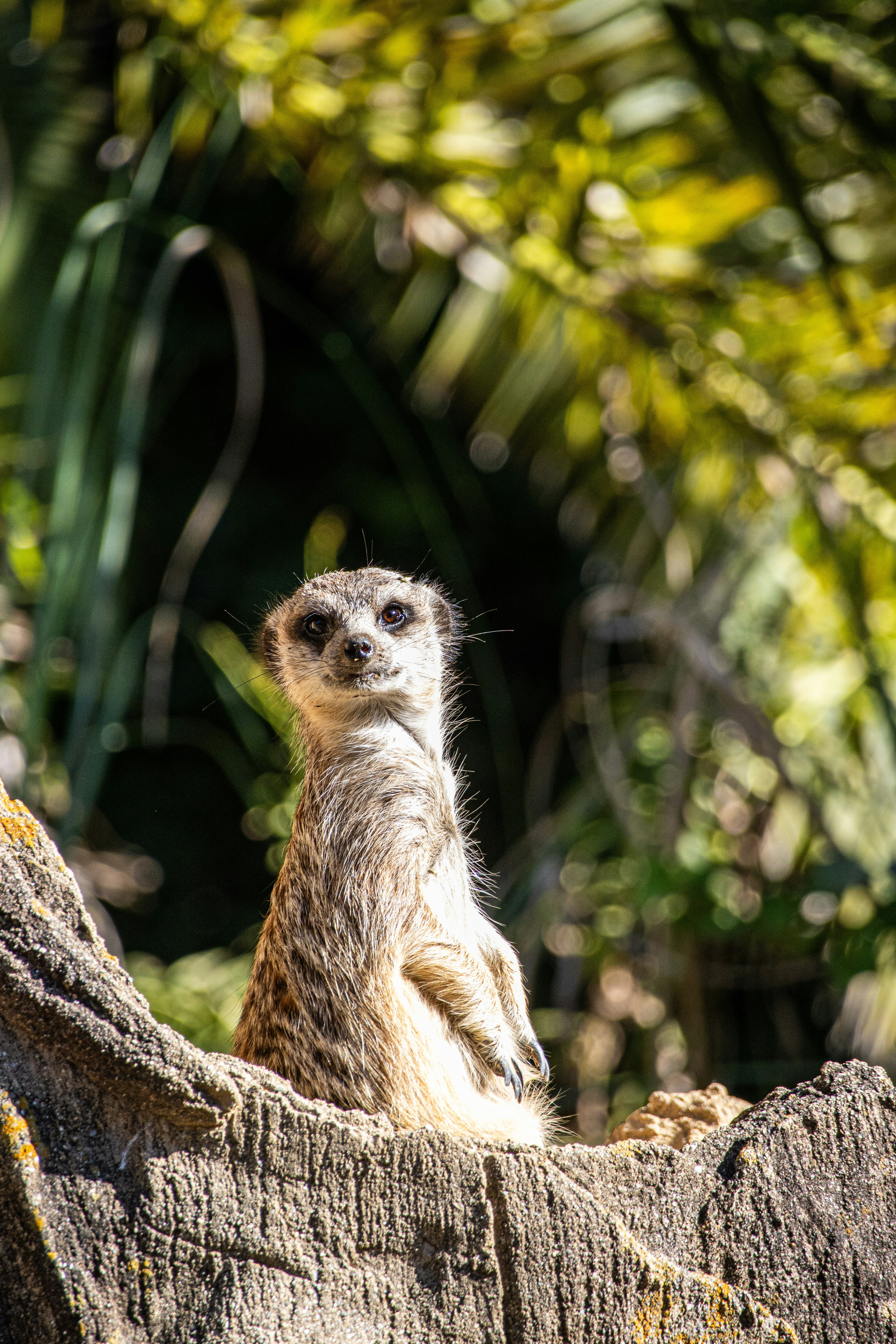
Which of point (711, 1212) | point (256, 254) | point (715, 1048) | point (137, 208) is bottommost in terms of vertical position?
point (715, 1048)

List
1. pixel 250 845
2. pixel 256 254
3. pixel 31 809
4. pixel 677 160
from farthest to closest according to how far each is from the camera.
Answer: pixel 250 845
pixel 256 254
pixel 677 160
pixel 31 809

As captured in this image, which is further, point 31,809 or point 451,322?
point 451,322

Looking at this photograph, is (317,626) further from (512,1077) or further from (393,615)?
(512,1077)

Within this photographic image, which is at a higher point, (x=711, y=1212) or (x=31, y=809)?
(x=711, y=1212)

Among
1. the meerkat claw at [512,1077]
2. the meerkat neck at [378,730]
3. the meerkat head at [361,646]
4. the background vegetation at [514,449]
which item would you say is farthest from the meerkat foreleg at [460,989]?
the background vegetation at [514,449]

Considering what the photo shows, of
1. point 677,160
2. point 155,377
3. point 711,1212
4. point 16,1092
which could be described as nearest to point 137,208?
point 155,377

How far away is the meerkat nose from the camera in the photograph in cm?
230

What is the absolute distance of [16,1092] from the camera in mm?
1233

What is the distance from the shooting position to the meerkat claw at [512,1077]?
6.46 feet

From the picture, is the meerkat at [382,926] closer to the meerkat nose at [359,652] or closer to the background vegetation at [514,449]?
the meerkat nose at [359,652]

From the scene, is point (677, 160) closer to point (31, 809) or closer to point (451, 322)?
point (451, 322)

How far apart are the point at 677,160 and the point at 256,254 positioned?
152 centimetres

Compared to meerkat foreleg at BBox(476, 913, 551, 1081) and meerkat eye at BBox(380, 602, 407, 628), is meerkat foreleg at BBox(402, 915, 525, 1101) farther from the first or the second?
meerkat eye at BBox(380, 602, 407, 628)

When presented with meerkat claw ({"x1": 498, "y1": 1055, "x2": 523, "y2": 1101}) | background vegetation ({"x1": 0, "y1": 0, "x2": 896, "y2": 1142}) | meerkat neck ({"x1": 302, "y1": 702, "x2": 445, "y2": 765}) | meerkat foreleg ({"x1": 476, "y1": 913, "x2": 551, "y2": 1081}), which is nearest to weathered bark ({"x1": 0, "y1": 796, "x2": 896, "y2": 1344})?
meerkat claw ({"x1": 498, "y1": 1055, "x2": 523, "y2": 1101})
